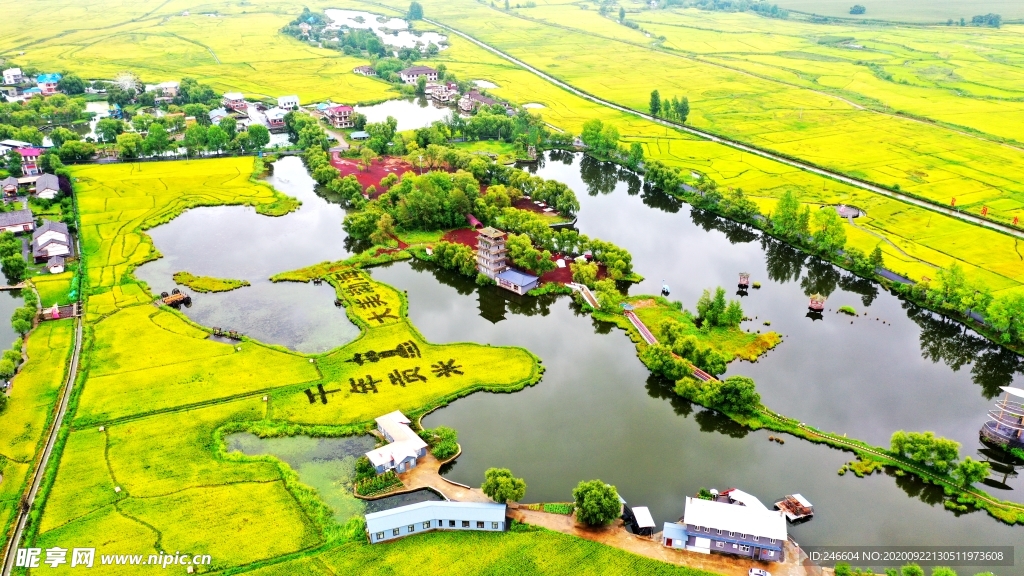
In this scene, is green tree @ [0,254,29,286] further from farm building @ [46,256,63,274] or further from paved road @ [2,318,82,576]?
paved road @ [2,318,82,576]

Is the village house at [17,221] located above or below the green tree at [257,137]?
below

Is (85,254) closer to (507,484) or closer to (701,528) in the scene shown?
(507,484)

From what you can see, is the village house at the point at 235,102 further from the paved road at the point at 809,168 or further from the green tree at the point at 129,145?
the paved road at the point at 809,168

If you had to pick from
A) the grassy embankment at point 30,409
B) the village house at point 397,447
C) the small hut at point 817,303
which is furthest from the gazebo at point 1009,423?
the grassy embankment at point 30,409

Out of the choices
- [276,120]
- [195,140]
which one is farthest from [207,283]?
[276,120]

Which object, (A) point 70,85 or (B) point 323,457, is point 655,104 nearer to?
(B) point 323,457

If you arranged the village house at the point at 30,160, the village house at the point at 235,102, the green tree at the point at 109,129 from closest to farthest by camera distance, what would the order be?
the village house at the point at 30,160, the green tree at the point at 109,129, the village house at the point at 235,102
